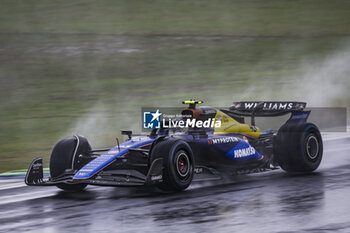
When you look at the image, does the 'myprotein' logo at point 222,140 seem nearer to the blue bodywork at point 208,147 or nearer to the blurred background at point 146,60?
the blue bodywork at point 208,147

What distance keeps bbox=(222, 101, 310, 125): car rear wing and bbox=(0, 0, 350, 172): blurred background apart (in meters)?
5.00

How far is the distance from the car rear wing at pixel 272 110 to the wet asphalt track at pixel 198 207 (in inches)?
47.0

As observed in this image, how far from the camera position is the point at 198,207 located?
309 inches

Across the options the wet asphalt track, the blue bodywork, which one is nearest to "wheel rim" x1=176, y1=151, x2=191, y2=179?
the wet asphalt track

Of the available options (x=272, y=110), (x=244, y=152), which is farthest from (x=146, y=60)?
(x=244, y=152)

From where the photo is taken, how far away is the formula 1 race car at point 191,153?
8.78m

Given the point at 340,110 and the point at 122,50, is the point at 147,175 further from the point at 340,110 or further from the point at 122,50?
the point at 122,50

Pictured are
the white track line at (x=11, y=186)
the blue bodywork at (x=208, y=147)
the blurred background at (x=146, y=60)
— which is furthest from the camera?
the blurred background at (x=146, y=60)

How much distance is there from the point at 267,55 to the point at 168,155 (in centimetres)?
1842

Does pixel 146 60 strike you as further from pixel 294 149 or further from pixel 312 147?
pixel 294 149

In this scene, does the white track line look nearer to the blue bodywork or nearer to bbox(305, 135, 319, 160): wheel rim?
the blue bodywork

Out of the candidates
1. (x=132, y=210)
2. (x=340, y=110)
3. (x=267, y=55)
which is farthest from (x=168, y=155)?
(x=267, y=55)

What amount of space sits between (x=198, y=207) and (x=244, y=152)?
2.57 meters

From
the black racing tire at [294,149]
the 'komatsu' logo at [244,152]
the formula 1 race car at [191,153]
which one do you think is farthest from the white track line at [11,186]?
the black racing tire at [294,149]
